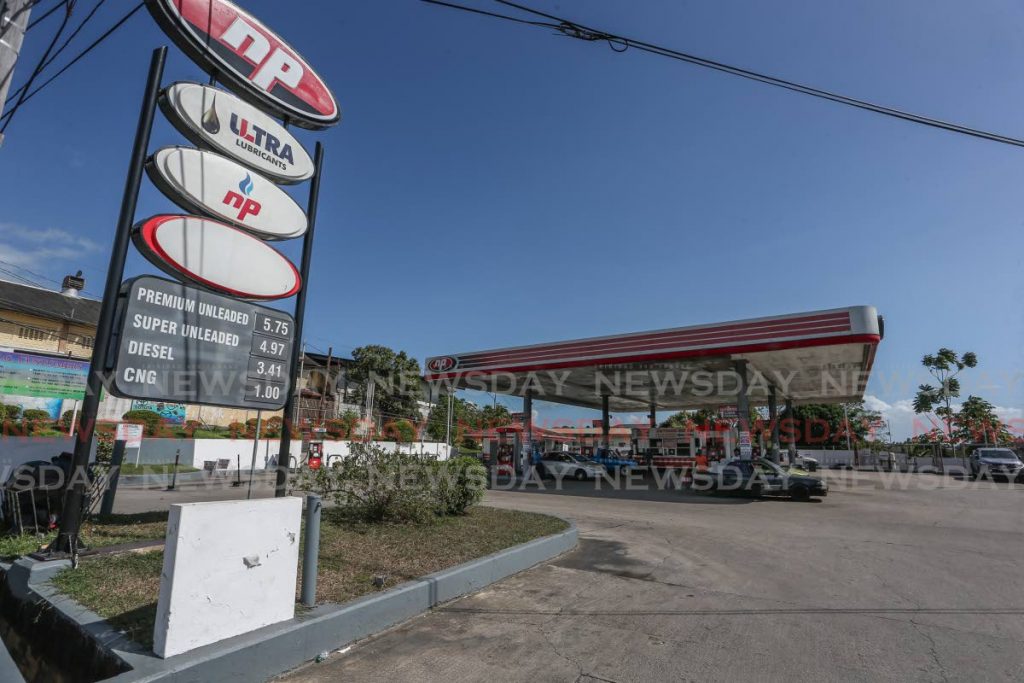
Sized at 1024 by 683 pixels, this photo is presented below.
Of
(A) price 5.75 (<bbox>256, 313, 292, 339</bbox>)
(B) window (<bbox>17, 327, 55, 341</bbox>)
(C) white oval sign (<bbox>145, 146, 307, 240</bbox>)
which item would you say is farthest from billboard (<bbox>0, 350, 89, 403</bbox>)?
(C) white oval sign (<bbox>145, 146, 307, 240</bbox>)

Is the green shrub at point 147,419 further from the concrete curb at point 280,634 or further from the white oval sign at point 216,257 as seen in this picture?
the concrete curb at point 280,634

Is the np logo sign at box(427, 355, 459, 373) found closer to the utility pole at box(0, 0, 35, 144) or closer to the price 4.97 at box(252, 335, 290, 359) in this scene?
the price 4.97 at box(252, 335, 290, 359)

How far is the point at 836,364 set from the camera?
2311 centimetres

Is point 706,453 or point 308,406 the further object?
point 308,406

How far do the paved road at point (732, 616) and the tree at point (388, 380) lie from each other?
42.9 m

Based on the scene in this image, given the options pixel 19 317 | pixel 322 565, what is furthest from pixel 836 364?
pixel 19 317

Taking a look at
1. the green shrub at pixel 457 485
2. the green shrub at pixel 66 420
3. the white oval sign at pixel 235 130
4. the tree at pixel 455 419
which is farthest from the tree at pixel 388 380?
the white oval sign at pixel 235 130

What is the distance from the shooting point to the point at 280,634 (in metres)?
4.16

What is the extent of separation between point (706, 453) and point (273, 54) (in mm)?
28924

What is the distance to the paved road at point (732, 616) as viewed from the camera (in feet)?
14.4

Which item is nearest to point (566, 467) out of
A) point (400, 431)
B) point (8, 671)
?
point (400, 431)

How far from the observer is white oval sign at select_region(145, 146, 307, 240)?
20.9 ft

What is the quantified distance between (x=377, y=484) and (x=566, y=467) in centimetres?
1840

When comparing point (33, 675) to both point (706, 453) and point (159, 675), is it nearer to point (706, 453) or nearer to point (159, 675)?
point (159, 675)
